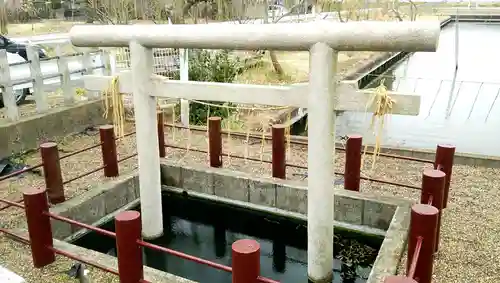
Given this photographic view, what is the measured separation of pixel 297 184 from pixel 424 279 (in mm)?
2929

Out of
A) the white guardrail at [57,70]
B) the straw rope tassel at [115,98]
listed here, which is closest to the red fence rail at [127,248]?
the straw rope tassel at [115,98]

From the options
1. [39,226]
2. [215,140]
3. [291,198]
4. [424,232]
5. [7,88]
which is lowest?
[291,198]

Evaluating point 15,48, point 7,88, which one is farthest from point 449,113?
point 15,48

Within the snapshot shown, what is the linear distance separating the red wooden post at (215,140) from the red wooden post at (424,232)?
3.75m

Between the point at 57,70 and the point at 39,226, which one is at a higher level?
the point at 57,70

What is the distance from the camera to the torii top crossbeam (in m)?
3.70

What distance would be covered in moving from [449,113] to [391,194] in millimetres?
8872

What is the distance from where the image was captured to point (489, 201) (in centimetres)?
594

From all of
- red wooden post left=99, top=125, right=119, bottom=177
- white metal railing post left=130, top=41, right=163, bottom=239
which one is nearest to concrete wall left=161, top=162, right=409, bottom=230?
red wooden post left=99, top=125, right=119, bottom=177

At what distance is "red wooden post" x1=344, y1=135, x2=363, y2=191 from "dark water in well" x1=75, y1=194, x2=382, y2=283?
636 millimetres

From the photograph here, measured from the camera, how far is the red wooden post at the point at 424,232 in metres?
3.33

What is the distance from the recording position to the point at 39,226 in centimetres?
437

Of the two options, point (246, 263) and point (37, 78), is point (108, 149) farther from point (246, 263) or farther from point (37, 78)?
point (246, 263)

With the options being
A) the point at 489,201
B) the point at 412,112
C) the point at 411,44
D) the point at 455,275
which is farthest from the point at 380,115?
the point at 489,201
